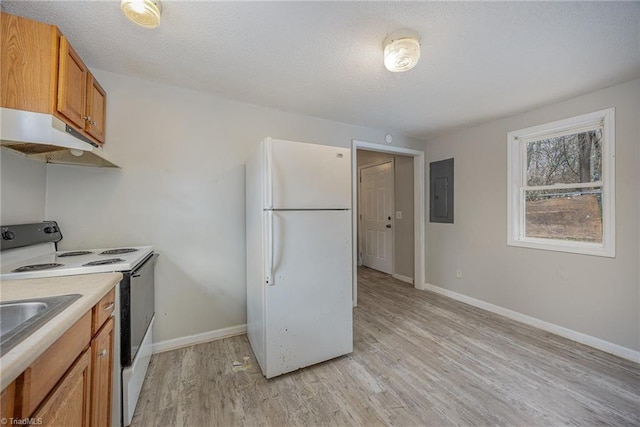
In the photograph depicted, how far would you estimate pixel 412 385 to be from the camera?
1733 mm

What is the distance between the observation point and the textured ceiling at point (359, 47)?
1360 millimetres

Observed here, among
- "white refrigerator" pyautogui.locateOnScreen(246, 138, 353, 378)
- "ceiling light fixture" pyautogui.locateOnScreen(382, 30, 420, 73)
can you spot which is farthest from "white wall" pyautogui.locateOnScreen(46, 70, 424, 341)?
"ceiling light fixture" pyautogui.locateOnScreen(382, 30, 420, 73)

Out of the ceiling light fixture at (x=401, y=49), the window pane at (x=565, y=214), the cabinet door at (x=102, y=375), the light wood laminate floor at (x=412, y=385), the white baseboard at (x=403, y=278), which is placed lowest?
the light wood laminate floor at (x=412, y=385)

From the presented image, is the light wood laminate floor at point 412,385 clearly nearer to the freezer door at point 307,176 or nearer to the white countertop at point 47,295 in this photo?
the white countertop at point 47,295

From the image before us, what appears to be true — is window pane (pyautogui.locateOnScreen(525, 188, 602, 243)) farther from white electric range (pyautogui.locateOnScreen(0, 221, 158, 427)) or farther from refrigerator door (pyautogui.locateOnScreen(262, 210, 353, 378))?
white electric range (pyautogui.locateOnScreen(0, 221, 158, 427))

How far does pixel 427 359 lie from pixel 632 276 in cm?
181

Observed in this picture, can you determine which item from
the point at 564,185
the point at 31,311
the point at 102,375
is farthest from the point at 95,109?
the point at 564,185

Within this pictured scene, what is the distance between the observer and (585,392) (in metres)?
A: 1.66

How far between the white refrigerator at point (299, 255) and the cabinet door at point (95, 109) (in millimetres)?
1083

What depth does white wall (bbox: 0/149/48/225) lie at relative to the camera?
139 cm

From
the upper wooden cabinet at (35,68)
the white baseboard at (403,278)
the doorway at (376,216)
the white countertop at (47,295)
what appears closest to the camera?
the white countertop at (47,295)

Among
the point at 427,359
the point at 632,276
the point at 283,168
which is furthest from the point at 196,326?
the point at 632,276

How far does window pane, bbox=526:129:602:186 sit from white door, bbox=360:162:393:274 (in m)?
2.05

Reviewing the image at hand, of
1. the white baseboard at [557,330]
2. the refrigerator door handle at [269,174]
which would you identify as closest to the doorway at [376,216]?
the white baseboard at [557,330]
